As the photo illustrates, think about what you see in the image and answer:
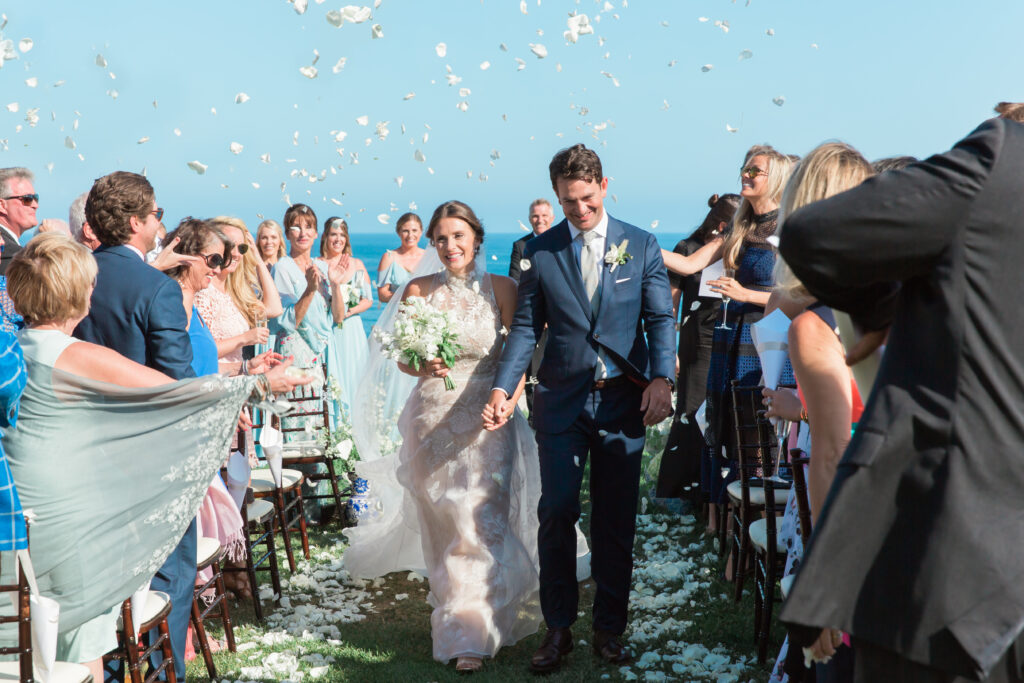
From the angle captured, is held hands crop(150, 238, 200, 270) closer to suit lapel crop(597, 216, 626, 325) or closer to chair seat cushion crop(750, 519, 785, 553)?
suit lapel crop(597, 216, 626, 325)

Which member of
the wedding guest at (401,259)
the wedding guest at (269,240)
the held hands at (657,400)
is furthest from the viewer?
the wedding guest at (401,259)

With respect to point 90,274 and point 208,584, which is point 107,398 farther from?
point 208,584

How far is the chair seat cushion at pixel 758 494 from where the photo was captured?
522 centimetres

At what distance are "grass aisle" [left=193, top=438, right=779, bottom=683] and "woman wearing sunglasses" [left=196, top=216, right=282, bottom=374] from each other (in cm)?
158

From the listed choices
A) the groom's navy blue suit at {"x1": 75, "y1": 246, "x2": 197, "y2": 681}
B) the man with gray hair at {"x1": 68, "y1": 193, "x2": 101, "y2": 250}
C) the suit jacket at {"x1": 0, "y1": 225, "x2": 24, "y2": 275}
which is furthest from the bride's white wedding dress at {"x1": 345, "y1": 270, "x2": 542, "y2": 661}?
the suit jacket at {"x1": 0, "y1": 225, "x2": 24, "y2": 275}

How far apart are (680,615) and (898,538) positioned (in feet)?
13.1

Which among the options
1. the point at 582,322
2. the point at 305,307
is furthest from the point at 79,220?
the point at 582,322

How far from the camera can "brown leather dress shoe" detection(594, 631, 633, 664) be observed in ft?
15.7

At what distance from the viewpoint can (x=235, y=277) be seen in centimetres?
696

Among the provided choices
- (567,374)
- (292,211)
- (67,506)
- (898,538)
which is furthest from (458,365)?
(292,211)

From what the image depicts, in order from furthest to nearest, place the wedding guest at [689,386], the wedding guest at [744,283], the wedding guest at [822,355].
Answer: the wedding guest at [689,386] < the wedding guest at [744,283] < the wedding guest at [822,355]

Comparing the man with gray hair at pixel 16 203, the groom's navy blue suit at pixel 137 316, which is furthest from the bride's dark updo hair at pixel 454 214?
the man with gray hair at pixel 16 203

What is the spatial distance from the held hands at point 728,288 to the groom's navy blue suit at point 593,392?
59 cm

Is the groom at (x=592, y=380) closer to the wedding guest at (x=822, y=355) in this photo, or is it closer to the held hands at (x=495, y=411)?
the held hands at (x=495, y=411)
